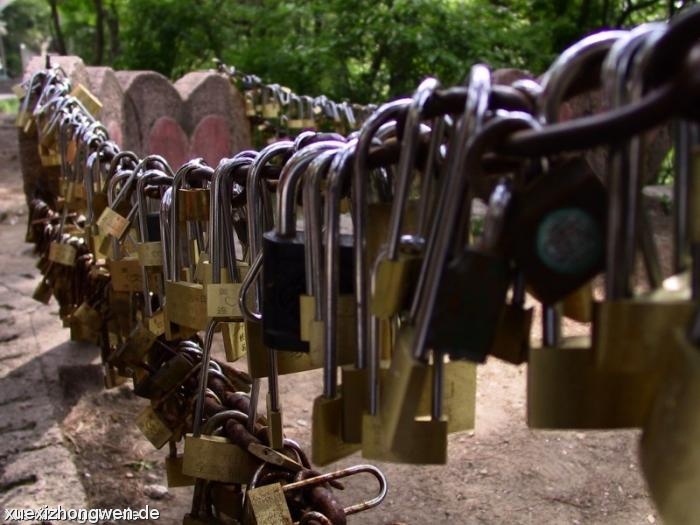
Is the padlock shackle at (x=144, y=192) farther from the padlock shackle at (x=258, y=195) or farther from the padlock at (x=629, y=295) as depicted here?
the padlock at (x=629, y=295)

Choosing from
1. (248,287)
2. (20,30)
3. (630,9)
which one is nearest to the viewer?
(248,287)

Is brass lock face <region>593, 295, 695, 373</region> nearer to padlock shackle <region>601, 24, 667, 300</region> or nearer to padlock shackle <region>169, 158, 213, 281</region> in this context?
padlock shackle <region>601, 24, 667, 300</region>

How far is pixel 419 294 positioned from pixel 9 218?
731cm

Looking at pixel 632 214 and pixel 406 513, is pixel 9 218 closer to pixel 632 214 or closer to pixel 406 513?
pixel 406 513

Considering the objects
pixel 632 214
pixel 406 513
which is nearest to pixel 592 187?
pixel 632 214

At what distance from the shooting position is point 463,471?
9.20ft

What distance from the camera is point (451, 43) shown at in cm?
796

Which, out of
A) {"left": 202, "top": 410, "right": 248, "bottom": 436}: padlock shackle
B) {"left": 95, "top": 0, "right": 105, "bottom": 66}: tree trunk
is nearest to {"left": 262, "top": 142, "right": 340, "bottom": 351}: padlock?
{"left": 202, "top": 410, "right": 248, "bottom": 436}: padlock shackle

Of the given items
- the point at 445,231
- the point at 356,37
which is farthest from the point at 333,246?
the point at 356,37

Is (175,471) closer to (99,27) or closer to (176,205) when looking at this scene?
(176,205)

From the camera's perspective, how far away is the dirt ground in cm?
249

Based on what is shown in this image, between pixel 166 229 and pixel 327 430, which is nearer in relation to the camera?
A: pixel 327 430

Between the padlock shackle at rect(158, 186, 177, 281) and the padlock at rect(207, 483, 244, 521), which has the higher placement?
the padlock shackle at rect(158, 186, 177, 281)

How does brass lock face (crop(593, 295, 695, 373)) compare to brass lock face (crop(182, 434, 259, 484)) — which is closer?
brass lock face (crop(593, 295, 695, 373))
